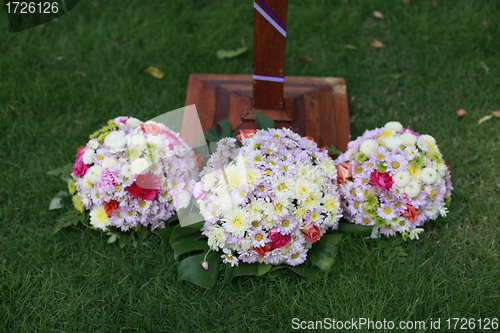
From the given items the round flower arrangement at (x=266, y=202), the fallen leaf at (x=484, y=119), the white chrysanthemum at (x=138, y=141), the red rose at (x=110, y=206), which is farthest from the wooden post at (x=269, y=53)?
the fallen leaf at (x=484, y=119)

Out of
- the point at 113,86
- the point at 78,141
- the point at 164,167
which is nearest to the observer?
the point at 164,167

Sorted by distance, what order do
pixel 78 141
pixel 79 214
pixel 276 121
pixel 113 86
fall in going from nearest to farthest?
pixel 79 214, pixel 276 121, pixel 78 141, pixel 113 86

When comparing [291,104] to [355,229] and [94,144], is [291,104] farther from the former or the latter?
[94,144]

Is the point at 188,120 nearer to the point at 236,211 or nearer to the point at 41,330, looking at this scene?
the point at 236,211

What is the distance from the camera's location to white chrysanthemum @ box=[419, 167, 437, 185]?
1948 mm

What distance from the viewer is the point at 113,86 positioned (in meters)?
2.89

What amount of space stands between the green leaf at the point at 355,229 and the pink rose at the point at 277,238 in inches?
13.5

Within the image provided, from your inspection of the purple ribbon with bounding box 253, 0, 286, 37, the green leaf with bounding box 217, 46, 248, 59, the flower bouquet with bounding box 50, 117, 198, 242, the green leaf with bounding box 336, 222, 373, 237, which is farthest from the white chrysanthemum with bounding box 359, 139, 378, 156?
the green leaf with bounding box 217, 46, 248, 59

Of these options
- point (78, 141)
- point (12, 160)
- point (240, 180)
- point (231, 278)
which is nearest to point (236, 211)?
point (240, 180)

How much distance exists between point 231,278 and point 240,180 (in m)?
0.43

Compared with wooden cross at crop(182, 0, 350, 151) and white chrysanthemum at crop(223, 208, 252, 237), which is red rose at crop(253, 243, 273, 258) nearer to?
white chrysanthemum at crop(223, 208, 252, 237)

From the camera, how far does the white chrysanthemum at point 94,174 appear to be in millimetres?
1970

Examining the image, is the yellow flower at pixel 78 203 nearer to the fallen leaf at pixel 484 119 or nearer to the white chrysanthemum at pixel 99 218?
the white chrysanthemum at pixel 99 218

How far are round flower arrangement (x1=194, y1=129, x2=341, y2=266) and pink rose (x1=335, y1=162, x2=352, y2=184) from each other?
0.29ft
